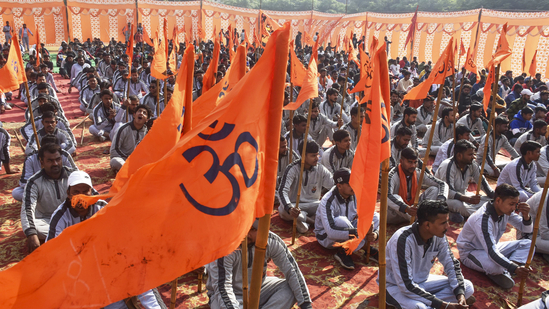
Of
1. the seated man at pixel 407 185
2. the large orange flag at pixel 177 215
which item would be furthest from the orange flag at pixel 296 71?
the large orange flag at pixel 177 215

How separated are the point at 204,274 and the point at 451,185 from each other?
165 inches

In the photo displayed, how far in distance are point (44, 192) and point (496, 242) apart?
219 inches

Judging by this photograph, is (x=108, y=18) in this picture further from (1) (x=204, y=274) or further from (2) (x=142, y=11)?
(1) (x=204, y=274)

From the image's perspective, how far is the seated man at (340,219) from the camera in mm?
4957

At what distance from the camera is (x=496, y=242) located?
4.76 metres

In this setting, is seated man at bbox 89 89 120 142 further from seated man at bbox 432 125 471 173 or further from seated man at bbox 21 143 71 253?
seated man at bbox 432 125 471 173

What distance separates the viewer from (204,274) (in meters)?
4.41

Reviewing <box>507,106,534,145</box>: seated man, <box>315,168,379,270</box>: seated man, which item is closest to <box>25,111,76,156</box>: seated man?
<box>315,168,379,270</box>: seated man

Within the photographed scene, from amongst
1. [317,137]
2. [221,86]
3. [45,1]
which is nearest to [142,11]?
[45,1]

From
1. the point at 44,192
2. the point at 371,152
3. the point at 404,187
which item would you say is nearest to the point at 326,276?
the point at 404,187

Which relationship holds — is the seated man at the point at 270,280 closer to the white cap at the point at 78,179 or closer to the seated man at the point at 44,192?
the white cap at the point at 78,179

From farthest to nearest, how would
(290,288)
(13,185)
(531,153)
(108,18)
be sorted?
(108,18) < (13,185) < (531,153) < (290,288)

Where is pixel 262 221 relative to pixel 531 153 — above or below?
above

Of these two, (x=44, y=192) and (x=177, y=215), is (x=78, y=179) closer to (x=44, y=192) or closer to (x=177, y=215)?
(x=44, y=192)
